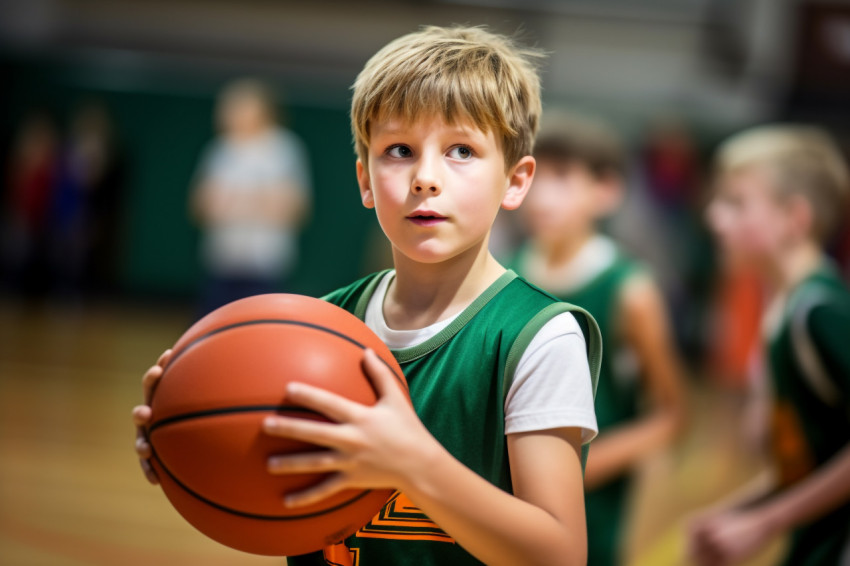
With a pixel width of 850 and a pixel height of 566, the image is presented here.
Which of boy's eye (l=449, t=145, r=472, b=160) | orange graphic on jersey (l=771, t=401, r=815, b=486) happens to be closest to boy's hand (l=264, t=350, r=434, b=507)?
boy's eye (l=449, t=145, r=472, b=160)

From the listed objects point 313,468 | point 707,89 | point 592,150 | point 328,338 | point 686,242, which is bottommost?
point 313,468

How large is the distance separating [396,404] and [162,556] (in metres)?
3.03

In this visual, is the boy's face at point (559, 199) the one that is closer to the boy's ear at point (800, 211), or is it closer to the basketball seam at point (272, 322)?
the boy's ear at point (800, 211)

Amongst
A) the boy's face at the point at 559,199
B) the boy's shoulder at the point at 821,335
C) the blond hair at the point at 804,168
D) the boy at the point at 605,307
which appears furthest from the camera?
the boy's face at the point at 559,199

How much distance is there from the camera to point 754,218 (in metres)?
2.72

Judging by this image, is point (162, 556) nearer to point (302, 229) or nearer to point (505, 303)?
point (505, 303)

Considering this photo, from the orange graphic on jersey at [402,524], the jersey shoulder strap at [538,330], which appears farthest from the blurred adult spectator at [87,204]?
the jersey shoulder strap at [538,330]

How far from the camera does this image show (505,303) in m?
1.49

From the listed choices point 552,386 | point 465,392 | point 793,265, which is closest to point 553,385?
point 552,386

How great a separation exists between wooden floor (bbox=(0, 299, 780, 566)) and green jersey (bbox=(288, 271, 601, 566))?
1974 mm

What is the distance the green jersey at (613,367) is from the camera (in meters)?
3.04

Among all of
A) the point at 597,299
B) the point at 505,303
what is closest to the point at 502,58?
the point at 505,303

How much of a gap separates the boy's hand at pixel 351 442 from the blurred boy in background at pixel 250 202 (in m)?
5.05

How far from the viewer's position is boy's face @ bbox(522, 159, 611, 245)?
10.7 ft
